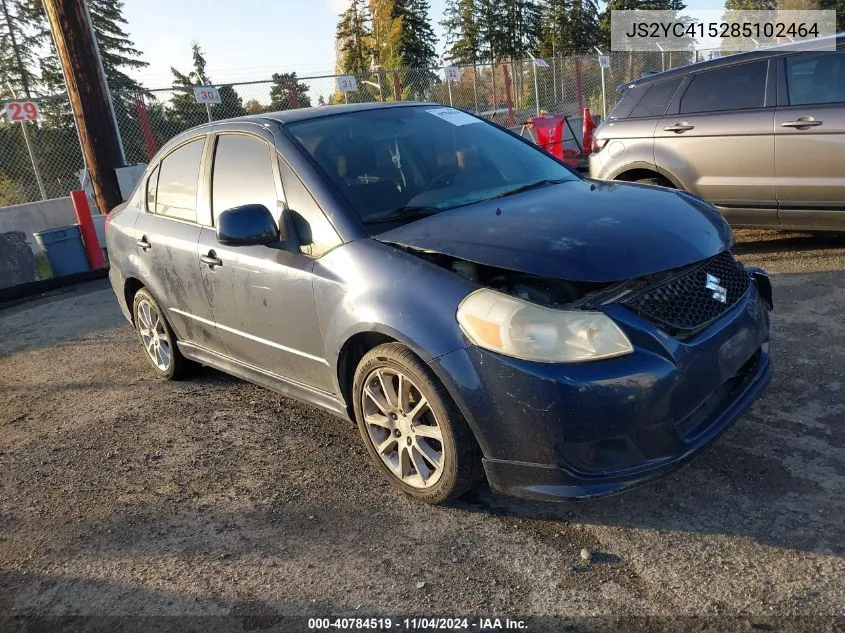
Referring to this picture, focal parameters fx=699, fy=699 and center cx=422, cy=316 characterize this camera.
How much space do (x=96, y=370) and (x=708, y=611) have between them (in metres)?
5.00

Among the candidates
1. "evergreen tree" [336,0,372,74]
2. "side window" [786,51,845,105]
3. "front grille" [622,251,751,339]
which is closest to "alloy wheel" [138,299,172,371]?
"front grille" [622,251,751,339]

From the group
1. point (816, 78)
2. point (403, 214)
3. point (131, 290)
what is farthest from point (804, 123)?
point (131, 290)

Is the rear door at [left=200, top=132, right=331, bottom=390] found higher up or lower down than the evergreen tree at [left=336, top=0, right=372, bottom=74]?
lower down

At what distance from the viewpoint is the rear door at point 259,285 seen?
3.46 metres

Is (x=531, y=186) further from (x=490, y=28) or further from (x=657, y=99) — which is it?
(x=490, y=28)

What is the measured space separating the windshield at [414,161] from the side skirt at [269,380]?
933 millimetres

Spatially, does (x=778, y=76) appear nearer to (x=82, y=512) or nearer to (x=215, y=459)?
(x=215, y=459)

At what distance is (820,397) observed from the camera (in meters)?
3.63

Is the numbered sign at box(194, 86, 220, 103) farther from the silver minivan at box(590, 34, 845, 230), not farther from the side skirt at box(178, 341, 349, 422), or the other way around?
the side skirt at box(178, 341, 349, 422)

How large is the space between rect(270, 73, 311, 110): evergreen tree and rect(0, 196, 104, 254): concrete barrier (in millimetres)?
4708

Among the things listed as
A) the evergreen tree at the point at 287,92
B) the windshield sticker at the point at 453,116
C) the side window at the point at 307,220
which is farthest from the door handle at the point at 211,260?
the evergreen tree at the point at 287,92

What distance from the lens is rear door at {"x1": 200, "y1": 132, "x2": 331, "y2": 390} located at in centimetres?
346

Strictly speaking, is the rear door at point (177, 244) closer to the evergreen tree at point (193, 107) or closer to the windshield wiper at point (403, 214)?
the windshield wiper at point (403, 214)

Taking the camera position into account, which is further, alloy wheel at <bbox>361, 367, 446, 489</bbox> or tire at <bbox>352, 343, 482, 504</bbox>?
alloy wheel at <bbox>361, 367, 446, 489</bbox>
